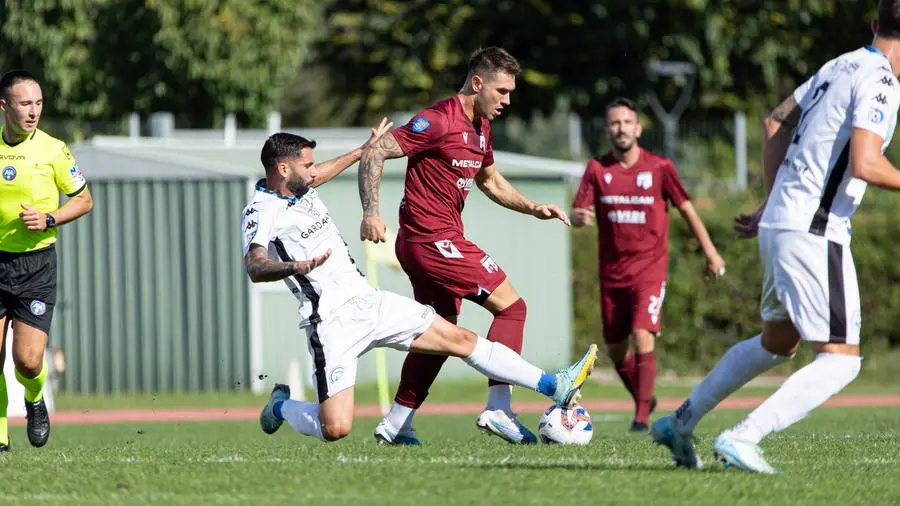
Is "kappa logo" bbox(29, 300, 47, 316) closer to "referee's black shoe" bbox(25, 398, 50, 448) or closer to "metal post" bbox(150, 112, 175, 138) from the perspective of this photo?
"referee's black shoe" bbox(25, 398, 50, 448)

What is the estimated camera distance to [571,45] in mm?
32469

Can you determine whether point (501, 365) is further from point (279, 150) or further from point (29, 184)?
point (29, 184)

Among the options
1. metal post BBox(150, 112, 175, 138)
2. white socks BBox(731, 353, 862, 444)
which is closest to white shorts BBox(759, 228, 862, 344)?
white socks BBox(731, 353, 862, 444)

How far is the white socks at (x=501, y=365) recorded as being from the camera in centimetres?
862

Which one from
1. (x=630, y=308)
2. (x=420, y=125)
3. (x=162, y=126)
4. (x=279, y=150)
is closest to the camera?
(x=279, y=150)

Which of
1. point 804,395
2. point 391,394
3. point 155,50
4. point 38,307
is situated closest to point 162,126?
point 155,50

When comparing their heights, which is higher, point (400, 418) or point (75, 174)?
point (75, 174)

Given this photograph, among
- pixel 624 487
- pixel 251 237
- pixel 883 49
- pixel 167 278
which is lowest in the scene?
pixel 167 278

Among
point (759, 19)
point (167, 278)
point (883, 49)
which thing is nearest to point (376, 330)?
point (883, 49)

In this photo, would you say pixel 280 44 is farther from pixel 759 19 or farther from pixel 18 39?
pixel 759 19

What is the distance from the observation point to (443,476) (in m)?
7.03

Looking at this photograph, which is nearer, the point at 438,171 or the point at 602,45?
the point at 438,171

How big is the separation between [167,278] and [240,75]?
1192 cm

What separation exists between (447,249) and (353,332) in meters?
1.02
